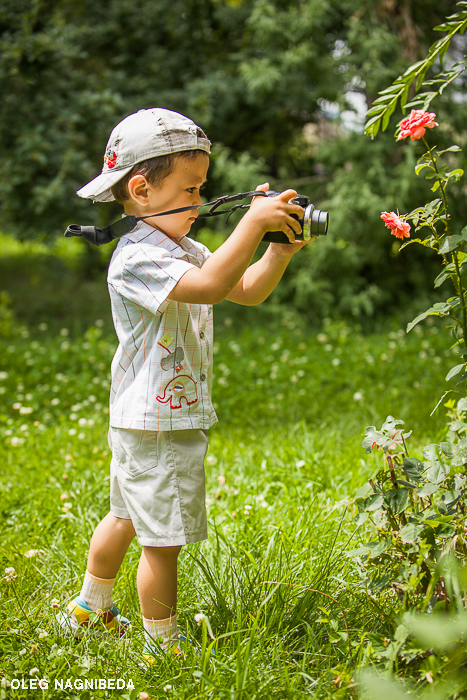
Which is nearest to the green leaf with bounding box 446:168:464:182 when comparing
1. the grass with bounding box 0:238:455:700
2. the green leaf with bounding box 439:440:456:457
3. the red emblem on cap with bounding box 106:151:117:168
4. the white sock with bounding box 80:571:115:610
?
the green leaf with bounding box 439:440:456:457

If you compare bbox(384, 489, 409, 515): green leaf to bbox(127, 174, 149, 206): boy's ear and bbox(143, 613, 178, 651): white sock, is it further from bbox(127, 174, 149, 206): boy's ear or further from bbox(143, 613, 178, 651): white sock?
bbox(127, 174, 149, 206): boy's ear

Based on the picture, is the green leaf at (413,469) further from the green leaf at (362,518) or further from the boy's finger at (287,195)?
the boy's finger at (287,195)

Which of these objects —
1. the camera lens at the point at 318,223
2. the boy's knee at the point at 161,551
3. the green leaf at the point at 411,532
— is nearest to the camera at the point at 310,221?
the camera lens at the point at 318,223

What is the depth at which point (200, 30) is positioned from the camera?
6.25 meters

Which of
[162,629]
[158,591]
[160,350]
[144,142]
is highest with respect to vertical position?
[144,142]

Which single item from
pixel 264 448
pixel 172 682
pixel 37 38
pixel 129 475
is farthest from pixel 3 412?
pixel 37 38

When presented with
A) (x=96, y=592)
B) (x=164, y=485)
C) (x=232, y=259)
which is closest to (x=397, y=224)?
(x=232, y=259)

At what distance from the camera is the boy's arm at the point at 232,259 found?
1.33 m

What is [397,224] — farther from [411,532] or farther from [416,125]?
[411,532]

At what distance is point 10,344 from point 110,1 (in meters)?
3.97

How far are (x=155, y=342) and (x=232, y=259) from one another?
300mm

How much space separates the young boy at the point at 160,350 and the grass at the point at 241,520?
0.64 ft

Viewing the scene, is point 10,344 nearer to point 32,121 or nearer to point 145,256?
point 32,121

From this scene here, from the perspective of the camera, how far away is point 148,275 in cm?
140
